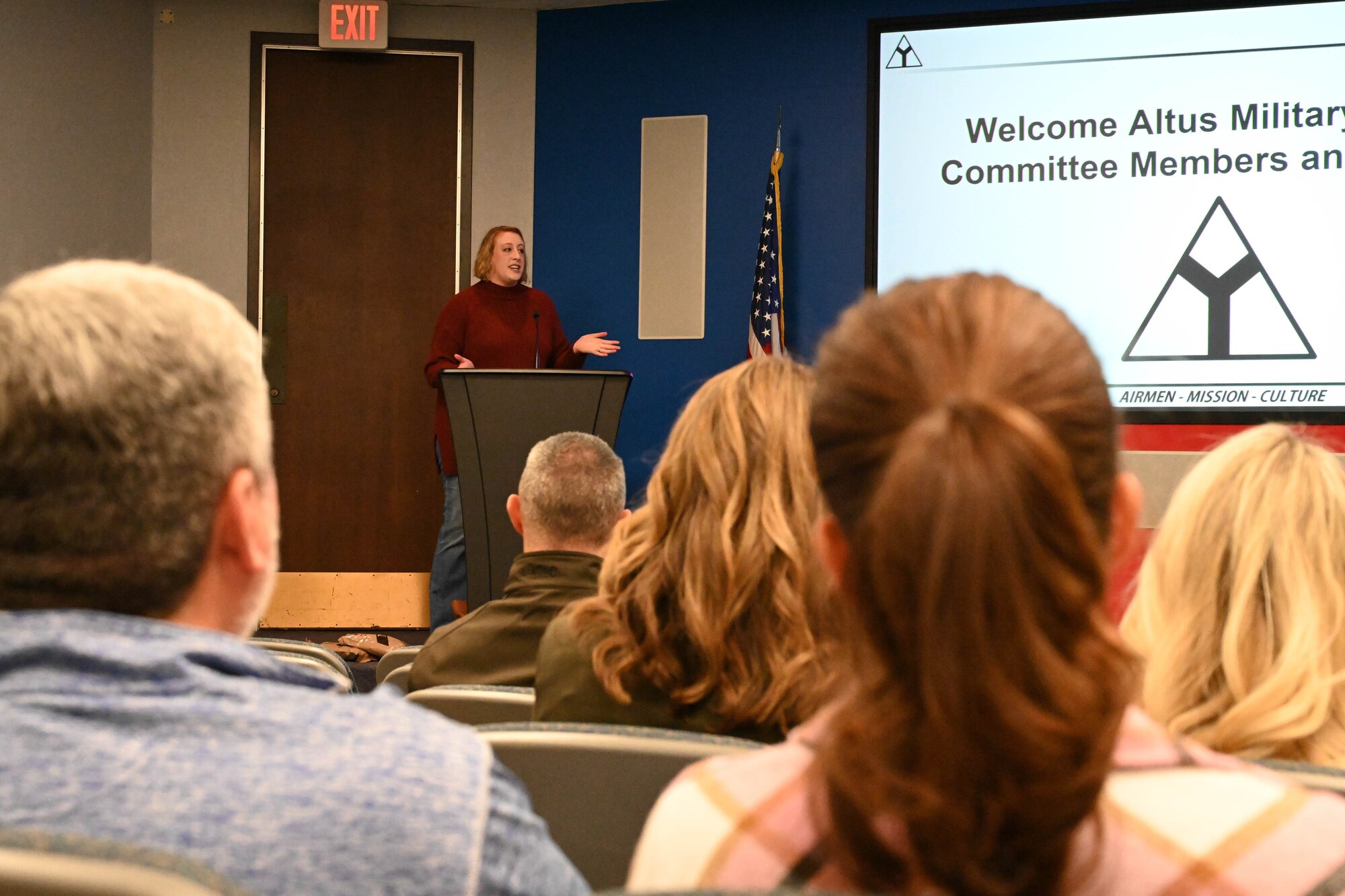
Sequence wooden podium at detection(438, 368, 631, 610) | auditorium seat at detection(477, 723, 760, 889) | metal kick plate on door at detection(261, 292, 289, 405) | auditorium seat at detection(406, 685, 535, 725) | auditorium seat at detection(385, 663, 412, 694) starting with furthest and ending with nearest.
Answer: metal kick plate on door at detection(261, 292, 289, 405) < wooden podium at detection(438, 368, 631, 610) < auditorium seat at detection(385, 663, 412, 694) < auditorium seat at detection(406, 685, 535, 725) < auditorium seat at detection(477, 723, 760, 889)

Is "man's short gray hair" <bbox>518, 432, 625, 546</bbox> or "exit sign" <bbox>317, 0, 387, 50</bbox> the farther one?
"exit sign" <bbox>317, 0, 387, 50</bbox>

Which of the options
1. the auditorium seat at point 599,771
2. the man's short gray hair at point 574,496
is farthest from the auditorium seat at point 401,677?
the auditorium seat at point 599,771

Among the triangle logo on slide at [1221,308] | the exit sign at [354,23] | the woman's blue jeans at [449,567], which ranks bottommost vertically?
the woman's blue jeans at [449,567]

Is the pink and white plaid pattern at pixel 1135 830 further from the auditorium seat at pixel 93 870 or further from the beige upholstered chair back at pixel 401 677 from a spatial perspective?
the beige upholstered chair back at pixel 401 677

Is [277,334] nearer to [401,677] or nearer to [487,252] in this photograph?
[487,252]

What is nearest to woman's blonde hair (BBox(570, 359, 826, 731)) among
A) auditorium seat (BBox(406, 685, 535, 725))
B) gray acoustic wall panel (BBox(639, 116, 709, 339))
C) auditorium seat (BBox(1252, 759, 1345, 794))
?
auditorium seat (BBox(406, 685, 535, 725))

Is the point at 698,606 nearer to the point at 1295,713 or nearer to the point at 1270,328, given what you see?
the point at 1295,713

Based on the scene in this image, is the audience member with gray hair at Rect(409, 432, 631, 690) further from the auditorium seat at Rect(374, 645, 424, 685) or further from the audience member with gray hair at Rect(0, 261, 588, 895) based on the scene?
the audience member with gray hair at Rect(0, 261, 588, 895)

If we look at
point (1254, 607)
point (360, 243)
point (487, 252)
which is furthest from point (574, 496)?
point (360, 243)

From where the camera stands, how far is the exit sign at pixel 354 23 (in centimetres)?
635

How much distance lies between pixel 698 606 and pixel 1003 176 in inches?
171

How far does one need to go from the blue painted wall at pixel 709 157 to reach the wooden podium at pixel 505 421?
4.07 ft

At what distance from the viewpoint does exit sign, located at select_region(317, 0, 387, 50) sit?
6.35 meters

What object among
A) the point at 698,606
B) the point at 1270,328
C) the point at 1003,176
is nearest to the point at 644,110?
the point at 1003,176
